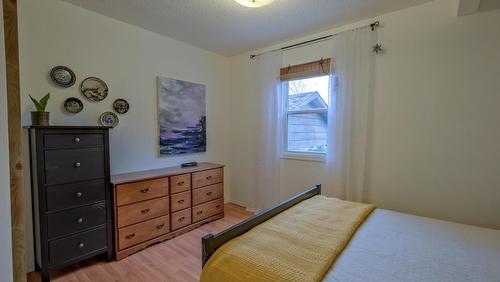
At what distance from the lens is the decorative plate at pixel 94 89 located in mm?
2332

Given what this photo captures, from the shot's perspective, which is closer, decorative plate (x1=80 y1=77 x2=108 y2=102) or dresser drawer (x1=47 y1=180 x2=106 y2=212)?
dresser drawer (x1=47 y1=180 x2=106 y2=212)

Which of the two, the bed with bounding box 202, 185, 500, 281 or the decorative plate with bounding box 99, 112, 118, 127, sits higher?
the decorative plate with bounding box 99, 112, 118, 127

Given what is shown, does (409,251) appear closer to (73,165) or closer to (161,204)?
(161,204)

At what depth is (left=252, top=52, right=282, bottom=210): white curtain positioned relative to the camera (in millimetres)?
3244

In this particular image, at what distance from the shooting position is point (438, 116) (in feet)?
7.02

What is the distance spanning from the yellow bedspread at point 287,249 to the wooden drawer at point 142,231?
1452 mm

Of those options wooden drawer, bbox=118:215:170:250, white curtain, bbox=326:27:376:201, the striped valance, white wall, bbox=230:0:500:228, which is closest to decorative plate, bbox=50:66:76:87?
wooden drawer, bbox=118:215:170:250

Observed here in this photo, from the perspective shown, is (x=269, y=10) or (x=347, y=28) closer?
(x=269, y=10)

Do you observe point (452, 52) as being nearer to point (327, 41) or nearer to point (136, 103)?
point (327, 41)

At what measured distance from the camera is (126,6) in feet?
7.38

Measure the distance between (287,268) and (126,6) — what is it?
2.69 metres

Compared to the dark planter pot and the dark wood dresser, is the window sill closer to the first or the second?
the dark wood dresser

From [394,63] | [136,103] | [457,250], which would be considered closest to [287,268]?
[457,250]

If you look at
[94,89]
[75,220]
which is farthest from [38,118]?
[75,220]
